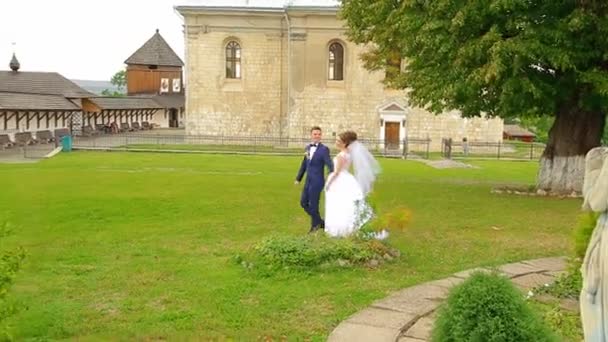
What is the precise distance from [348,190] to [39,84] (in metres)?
43.9

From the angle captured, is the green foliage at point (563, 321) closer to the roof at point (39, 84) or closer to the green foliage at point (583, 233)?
the green foliage at point (583, 233)

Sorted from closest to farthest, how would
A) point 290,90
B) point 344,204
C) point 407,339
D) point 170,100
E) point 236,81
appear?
point 407,339 → point 344,204 → point 290,90 → point 236,81 → point 170,100

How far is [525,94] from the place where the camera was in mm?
13984

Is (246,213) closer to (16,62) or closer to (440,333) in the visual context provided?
(440,333)

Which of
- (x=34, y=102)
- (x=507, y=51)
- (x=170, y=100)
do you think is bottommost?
(x=34, y=102)

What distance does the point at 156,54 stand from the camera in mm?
68812

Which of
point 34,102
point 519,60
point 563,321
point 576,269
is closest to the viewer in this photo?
point 563,321

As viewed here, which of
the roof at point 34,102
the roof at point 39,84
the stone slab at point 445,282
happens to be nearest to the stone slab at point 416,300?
the stone slab at point 445,282

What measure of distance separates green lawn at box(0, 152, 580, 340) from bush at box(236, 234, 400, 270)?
23cm

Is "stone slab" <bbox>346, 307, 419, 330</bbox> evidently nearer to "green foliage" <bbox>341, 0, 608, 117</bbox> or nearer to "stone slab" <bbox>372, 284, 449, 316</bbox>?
A: "stone slab" <bbox>372, 284, 449, 316</bbox>

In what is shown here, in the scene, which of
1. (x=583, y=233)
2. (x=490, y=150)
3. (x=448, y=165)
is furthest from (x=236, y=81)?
(x=583, y=233)

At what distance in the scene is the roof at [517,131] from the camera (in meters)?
68.2

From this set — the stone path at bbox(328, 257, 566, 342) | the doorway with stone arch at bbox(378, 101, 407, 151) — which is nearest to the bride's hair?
the stone path at bbox(328, 257, 566, 342)

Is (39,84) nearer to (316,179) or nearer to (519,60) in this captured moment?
(519,60)
